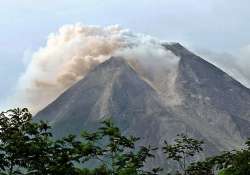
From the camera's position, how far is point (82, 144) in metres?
22.6

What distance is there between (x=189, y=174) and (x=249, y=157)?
84.6ft

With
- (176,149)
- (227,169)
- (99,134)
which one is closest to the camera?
(99,134)

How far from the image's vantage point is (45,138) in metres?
24.2

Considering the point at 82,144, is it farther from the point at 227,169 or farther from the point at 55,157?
the point at 227,169

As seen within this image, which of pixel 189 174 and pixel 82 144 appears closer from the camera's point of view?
pixel 82 144

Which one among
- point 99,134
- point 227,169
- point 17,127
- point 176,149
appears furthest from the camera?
point 176,149

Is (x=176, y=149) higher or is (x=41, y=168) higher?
(x=176, y=149)

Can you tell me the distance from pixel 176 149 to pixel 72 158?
27.1m

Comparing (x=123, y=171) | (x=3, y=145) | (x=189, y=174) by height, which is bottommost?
(x=123, y=171)

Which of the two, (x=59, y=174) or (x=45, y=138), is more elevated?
(x=45, y=138)

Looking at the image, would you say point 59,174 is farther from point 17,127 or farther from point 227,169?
point 227,169

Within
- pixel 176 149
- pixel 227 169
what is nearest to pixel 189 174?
pixel 176 149

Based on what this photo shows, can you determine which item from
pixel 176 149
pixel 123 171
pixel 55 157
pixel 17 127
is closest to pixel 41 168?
pixel 55 157

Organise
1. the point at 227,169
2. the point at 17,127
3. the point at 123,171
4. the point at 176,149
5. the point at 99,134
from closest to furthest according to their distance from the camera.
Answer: the point at 123,171, the point at 99,134, the point at 17,127, the point at 227,169, the point at 176,149
